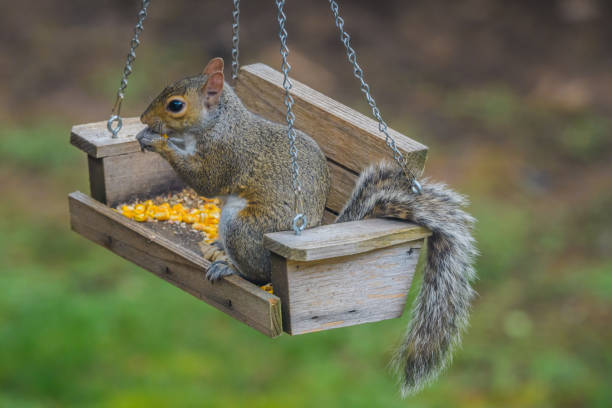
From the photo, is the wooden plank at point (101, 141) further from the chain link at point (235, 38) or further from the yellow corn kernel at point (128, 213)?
the chain link at point (235, 38)

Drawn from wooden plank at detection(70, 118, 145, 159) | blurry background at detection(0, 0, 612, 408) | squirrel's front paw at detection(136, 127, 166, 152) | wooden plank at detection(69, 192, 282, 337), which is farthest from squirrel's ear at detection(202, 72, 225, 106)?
blurry background at detection(0, 0, 612, 408)

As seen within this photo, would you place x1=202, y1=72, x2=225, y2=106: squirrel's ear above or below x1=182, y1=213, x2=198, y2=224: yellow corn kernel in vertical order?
above

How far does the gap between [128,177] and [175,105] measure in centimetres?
75

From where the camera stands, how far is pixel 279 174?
2.51m

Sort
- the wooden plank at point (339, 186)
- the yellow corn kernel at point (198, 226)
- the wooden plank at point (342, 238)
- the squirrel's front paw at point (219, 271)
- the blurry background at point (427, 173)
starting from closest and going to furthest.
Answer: the wooden plank at point (342, 238)
the squirrel's front paw at point (219, 271)
the wooden plank at point (339, 186)
the yellow corn kernel at point (198, 226)
the blurry background at point (427, 173)

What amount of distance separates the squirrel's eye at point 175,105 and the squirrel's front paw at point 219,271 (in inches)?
18.3

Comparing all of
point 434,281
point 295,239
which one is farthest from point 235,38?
point 434,281

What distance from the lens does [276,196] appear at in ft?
8.09

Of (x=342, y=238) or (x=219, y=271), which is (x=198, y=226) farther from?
(x=342, y=238)

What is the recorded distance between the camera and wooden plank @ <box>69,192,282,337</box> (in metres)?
2.28

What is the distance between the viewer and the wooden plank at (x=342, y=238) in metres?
2.12

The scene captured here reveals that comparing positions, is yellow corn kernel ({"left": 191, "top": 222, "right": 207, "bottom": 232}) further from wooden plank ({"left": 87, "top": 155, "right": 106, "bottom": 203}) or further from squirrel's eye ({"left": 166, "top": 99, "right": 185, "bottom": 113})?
squirrel's eye ({"left": 166, "top": 99, "right": 185, "bottom": 113})

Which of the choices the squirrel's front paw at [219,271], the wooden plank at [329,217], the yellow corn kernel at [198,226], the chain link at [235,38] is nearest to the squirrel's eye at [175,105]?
the chain link at [235,38]

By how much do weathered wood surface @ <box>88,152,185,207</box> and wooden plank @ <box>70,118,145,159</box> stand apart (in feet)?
0.10
